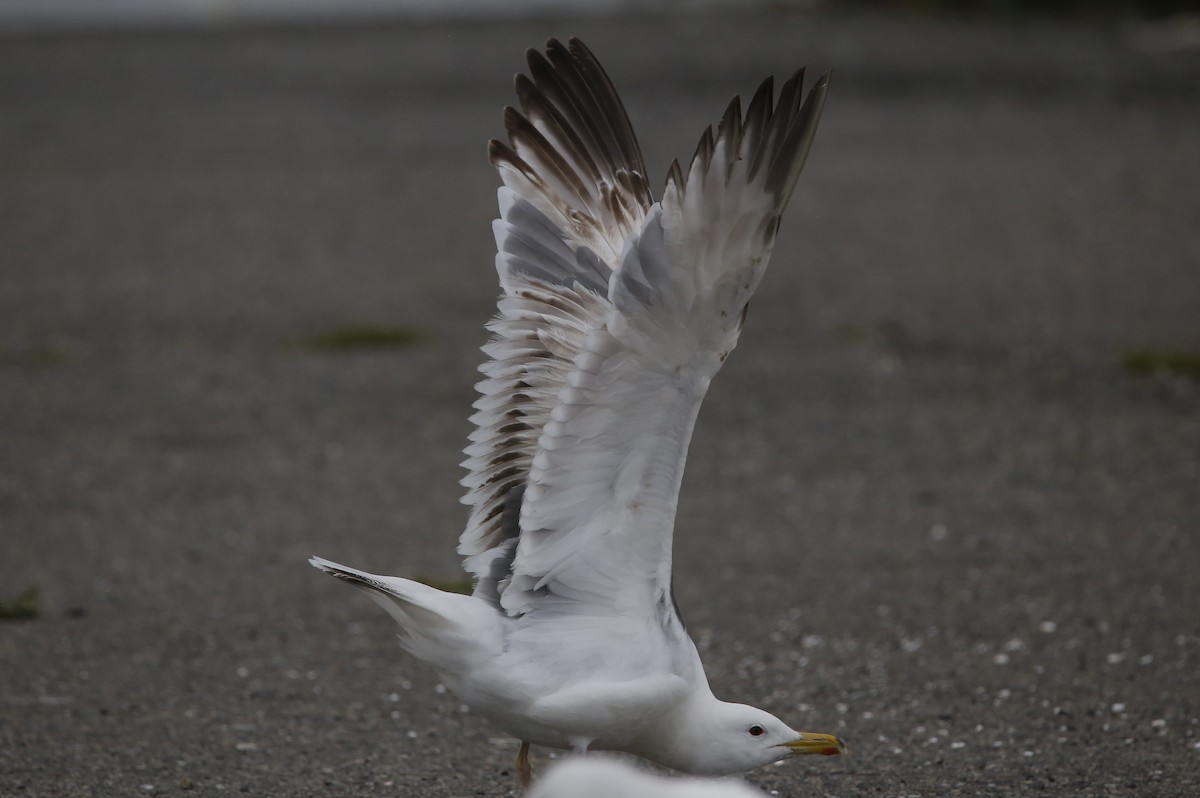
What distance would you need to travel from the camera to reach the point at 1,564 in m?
6.43

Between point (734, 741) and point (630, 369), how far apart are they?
104cm

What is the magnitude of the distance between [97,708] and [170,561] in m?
1.53

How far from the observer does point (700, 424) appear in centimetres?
830

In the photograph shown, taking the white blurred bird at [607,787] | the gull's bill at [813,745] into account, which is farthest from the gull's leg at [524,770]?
the white blurred bird at [607,787]

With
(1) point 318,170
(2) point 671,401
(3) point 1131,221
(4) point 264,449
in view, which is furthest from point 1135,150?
(2) point 671,401

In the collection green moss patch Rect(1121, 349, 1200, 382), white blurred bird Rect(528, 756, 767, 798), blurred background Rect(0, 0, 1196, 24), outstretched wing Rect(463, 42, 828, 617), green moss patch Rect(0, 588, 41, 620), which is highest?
blurred background Rect(0, 0, 1196, 24)

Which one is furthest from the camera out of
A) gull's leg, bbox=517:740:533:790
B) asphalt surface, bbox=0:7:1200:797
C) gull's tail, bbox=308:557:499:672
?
asphalt surface, bbox=0:7:1200:797

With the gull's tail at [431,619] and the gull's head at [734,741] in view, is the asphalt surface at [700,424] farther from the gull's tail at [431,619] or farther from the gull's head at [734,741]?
the gull's tail at [431,619]

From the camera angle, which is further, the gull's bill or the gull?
the gull's bill

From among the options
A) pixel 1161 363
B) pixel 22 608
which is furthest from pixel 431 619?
pixel 1161 363

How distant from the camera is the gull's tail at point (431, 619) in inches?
156

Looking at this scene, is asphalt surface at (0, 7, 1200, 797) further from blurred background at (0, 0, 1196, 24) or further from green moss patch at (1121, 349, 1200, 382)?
blurred background at (0, 0, 1196, 24)

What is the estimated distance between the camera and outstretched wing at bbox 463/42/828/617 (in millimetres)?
3709

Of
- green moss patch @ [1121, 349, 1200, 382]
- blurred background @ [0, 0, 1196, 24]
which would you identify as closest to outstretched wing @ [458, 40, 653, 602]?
green moss patch @ [1121, 349, 1200, 382]
